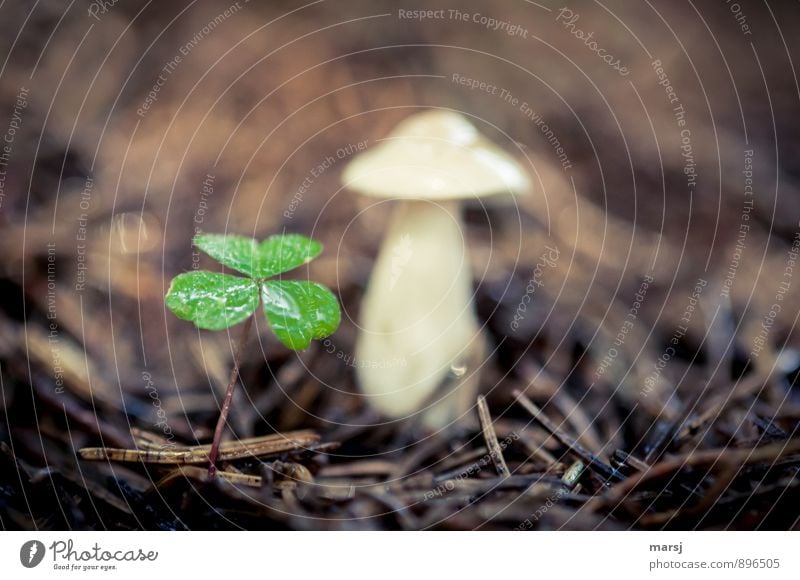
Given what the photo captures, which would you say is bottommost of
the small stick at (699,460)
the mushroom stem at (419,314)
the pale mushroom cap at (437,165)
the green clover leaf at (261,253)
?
the small stick at (699,460)

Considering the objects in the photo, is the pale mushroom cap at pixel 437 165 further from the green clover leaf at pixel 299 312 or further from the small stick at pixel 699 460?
the small stick at pixel 699 460

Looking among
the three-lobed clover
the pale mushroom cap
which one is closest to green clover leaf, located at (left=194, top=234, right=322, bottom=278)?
the three-lobed clover

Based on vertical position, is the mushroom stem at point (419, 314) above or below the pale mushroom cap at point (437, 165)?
below
